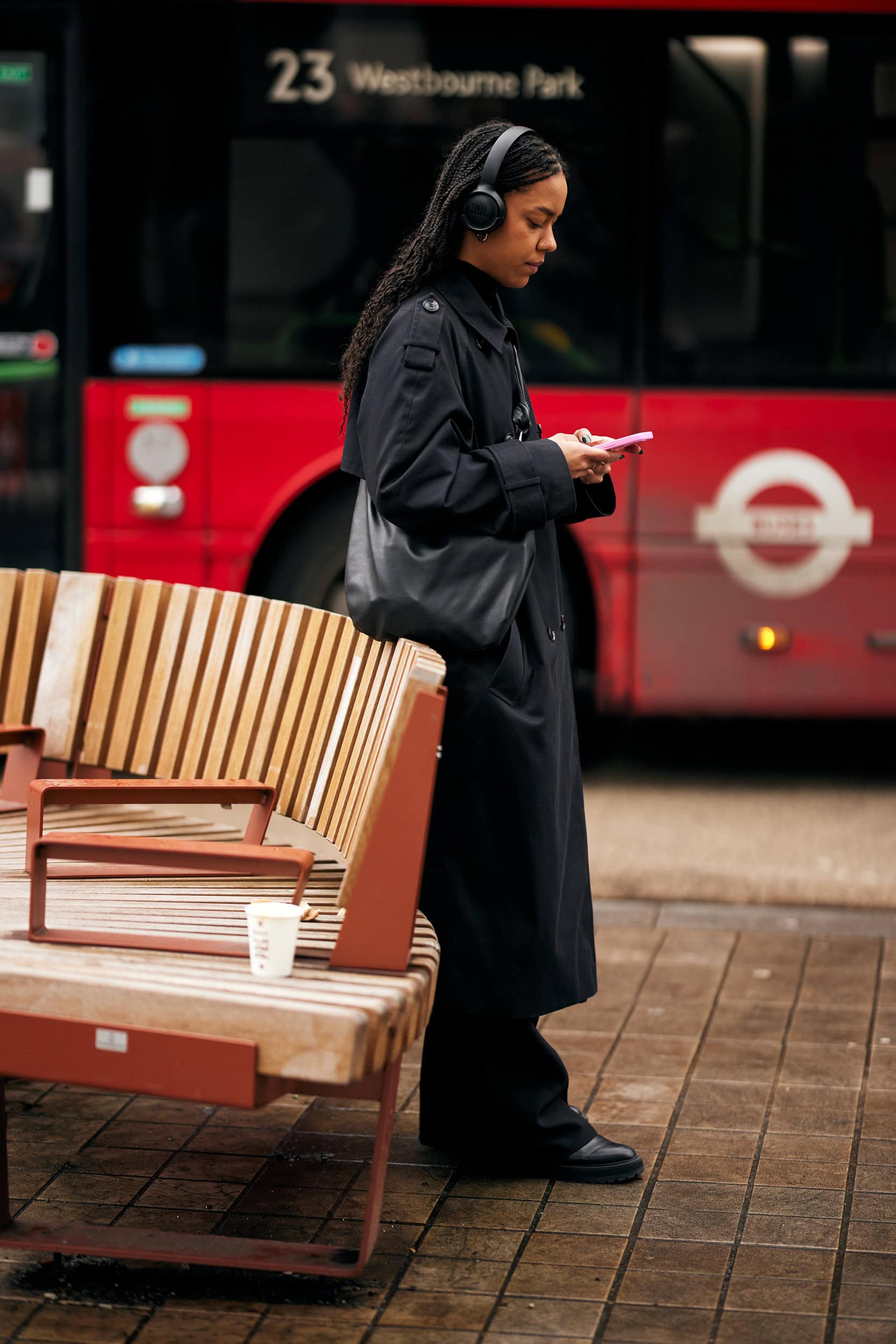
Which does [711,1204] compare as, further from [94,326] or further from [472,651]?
[94,326]

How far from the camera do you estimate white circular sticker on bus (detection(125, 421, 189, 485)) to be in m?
6.75

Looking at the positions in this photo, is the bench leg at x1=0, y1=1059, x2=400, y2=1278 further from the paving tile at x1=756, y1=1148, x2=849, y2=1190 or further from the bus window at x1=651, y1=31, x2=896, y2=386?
the bus window at x1=651, y1=31, x2=896, y2=386

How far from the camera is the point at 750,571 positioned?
6.76m

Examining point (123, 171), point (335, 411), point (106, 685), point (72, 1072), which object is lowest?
point (72, 1072)

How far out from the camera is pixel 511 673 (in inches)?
125

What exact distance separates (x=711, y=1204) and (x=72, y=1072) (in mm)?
1204

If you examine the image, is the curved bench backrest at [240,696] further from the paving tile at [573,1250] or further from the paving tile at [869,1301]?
the paving tile at [869,1301]

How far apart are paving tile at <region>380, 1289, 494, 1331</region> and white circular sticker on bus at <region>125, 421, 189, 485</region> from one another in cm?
431

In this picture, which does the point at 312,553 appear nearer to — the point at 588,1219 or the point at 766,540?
the point at 766,540

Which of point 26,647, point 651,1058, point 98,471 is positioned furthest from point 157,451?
point 651,1058

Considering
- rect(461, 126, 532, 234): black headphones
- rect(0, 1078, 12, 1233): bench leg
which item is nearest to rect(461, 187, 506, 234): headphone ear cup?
rect(461, 126, 532, 234): black headphones

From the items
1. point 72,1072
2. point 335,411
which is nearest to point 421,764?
point 72,1072

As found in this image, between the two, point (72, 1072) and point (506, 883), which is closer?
point (72, 1072)

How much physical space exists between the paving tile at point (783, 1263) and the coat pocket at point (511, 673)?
98 cm
